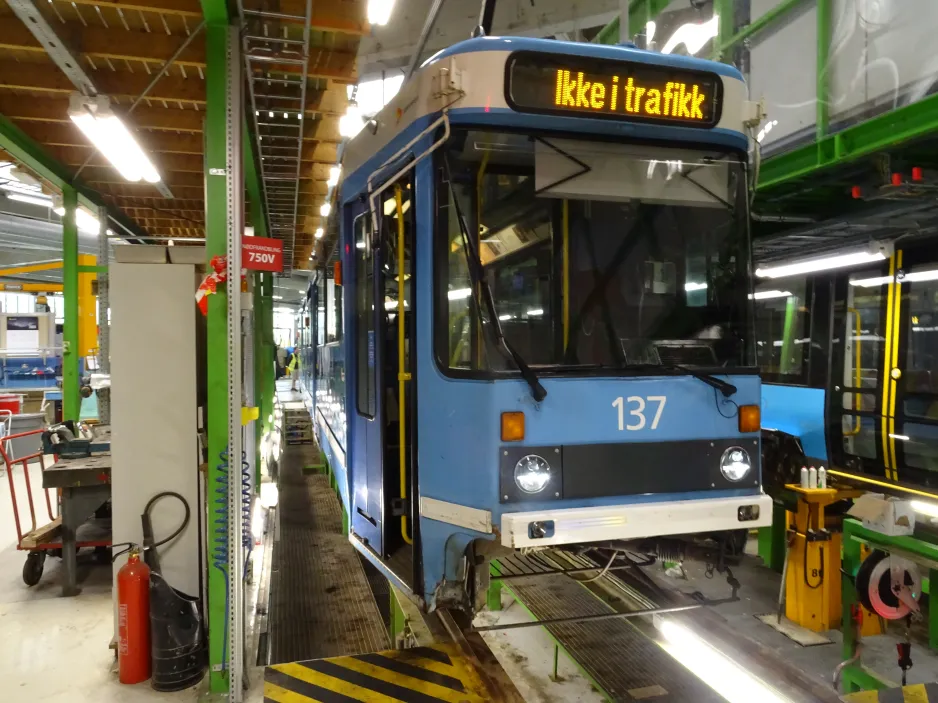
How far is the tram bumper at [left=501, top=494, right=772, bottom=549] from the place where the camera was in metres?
2.71

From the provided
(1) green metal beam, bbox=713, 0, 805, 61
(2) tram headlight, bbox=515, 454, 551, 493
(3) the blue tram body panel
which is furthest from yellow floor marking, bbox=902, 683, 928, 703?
(1) green metal beam, bbox=713, 0, 805, 61

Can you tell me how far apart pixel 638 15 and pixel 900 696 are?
270 inches

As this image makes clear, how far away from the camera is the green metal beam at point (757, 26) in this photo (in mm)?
4984

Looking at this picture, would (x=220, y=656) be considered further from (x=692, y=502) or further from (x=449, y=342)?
(x=692, y=502)

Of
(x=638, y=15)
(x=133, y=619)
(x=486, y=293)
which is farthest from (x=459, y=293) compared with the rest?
(x=638, y=15)

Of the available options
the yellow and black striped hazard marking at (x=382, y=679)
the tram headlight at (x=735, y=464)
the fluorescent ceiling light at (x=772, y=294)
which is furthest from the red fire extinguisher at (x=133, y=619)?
the fluorescent ceiling light at (x=772, y=294)

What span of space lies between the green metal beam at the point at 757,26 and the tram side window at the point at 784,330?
2260mm

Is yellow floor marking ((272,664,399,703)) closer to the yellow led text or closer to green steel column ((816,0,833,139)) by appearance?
the yellow led text

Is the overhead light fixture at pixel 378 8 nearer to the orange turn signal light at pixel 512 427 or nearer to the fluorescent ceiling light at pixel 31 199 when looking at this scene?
the orange turn signal light at pixel 512 427

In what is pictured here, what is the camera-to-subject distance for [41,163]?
6402 millimetres

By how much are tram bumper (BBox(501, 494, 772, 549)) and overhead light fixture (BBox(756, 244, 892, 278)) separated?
3365 millimetres

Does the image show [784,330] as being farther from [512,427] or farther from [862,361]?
[512,427]

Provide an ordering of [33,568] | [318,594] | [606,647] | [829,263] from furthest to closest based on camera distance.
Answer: [829,263]
[318,594]
[33,568]
[606,647]

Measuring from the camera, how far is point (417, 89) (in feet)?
10.1
